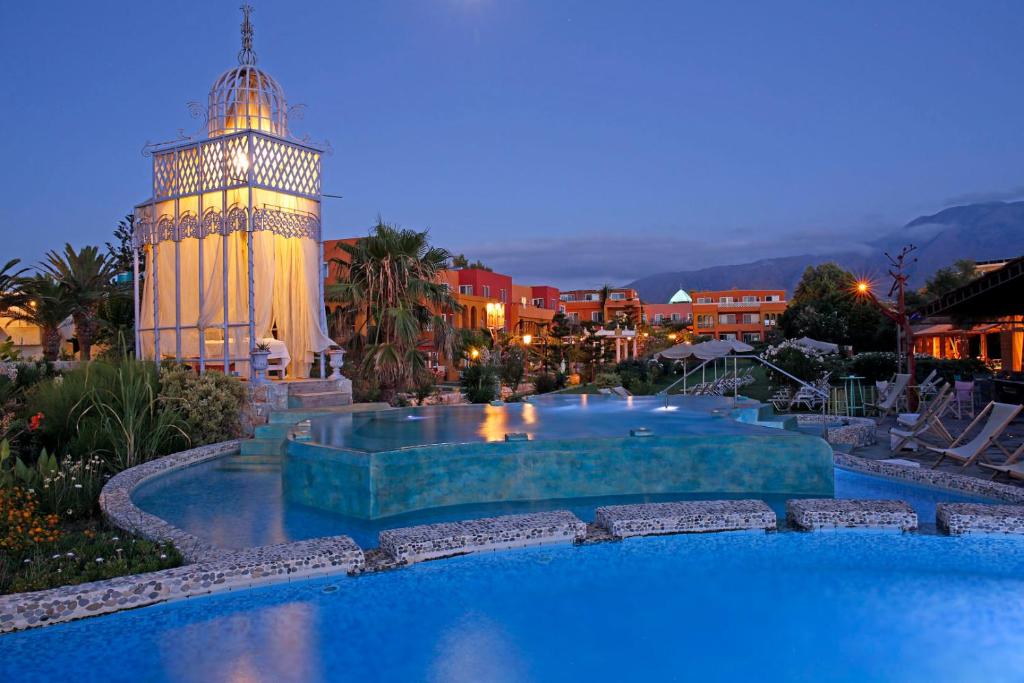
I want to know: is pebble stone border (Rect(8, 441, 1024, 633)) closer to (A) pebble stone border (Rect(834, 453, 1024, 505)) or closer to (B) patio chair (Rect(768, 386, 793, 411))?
(A) pebble stone border (Rect(834, 453, 1024, 505))

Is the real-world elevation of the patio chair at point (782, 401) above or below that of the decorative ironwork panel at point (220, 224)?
below

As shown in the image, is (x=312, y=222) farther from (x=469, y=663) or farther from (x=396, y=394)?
(x=469, y=663)

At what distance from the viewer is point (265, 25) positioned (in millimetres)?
13383

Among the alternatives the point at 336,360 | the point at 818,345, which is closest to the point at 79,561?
the point at 336,360

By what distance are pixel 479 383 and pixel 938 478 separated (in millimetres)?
10014

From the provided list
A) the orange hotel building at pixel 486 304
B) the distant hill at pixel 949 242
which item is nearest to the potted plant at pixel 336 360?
the orange hotel building at pixel 486 304

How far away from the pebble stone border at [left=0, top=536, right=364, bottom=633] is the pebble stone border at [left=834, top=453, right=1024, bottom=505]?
5356 millimetres

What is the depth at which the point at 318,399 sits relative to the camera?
11.5 meters

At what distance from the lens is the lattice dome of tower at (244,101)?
1238cm

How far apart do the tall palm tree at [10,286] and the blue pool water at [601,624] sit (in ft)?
65.8

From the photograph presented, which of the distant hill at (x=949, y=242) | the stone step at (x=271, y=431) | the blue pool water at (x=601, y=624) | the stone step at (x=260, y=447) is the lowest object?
the blue pool water at (x=601, y=624)

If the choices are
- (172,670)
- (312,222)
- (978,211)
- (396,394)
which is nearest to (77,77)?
(312,222)

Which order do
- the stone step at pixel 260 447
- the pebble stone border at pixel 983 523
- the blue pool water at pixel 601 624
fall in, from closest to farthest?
the blue pool water at pixel 601 624 → the pebble stone border at pixel 983 523 → the stone step at pixel 260 447

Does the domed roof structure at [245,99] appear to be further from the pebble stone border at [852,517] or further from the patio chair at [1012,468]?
the patio chair at [1012,468]
